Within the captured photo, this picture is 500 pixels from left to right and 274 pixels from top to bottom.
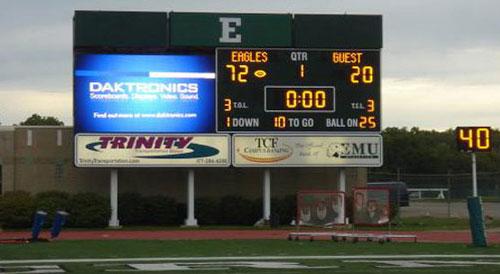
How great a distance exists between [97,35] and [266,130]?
26.2 ft

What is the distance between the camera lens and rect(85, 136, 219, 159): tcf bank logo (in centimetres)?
3416

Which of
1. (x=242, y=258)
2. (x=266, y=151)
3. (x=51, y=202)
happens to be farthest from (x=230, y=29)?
(x=242, y=258)

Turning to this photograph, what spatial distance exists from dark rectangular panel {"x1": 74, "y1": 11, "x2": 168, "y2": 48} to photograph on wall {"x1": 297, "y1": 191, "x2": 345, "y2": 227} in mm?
10167

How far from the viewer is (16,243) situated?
25.2 m

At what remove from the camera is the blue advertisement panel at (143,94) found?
33688 mm

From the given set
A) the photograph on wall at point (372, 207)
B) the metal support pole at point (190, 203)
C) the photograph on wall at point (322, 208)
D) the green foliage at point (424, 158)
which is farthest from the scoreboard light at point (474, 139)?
the green foliage at point (424, 158)

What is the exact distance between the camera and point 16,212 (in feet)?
114

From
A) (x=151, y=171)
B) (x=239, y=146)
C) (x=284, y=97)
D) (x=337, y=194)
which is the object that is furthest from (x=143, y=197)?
(x=337, y=194)

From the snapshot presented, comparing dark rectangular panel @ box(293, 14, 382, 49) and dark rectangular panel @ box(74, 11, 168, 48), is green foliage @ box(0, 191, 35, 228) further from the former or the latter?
dark rectangular panel @ box(293, 14, 382, 49)

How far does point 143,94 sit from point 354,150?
360 inches

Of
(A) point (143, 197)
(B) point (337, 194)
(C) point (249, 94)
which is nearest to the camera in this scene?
(B) point (337, 194)

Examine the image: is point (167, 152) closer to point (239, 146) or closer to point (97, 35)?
point (239, 146)

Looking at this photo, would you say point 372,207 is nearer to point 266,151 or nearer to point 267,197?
point 266,151

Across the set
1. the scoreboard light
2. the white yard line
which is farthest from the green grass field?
the scoreboard light
